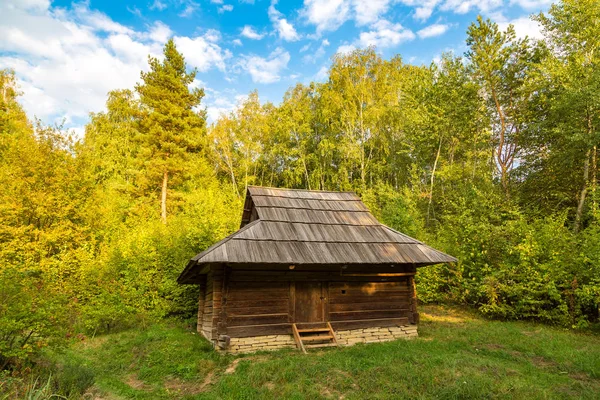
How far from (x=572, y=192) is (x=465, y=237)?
615 centimetres

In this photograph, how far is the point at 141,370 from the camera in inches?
306

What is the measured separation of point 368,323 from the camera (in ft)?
32.5

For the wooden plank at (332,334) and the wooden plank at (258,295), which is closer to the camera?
the wooden plank at (258,295)

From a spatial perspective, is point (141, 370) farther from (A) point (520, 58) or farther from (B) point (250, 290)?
(A) point (520, 58)

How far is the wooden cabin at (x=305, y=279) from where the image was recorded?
863cm

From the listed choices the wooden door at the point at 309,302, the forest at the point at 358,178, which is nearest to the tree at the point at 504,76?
the forest at the point at 358,178

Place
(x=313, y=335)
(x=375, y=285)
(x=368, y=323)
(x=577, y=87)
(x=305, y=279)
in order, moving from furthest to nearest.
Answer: (x=577, y=87), (x=375, y=285), (x=368, y=323), (x=305, y=279), (x=313, y=335)

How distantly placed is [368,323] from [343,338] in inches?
37.7

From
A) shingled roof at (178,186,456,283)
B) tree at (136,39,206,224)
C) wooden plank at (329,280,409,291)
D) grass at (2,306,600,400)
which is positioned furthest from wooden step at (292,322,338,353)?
tree at (136,39,206,224)

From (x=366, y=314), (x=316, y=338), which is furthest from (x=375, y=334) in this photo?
(x=316, y=338)

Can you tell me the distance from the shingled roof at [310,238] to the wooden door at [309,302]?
1234mm

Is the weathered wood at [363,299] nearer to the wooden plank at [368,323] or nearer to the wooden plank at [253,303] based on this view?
the wooden plank at [368,323]

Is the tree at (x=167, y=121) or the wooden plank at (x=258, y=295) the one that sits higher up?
the tree at (x=167, y=121)

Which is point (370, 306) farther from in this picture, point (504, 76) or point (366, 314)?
point (504, 76)
